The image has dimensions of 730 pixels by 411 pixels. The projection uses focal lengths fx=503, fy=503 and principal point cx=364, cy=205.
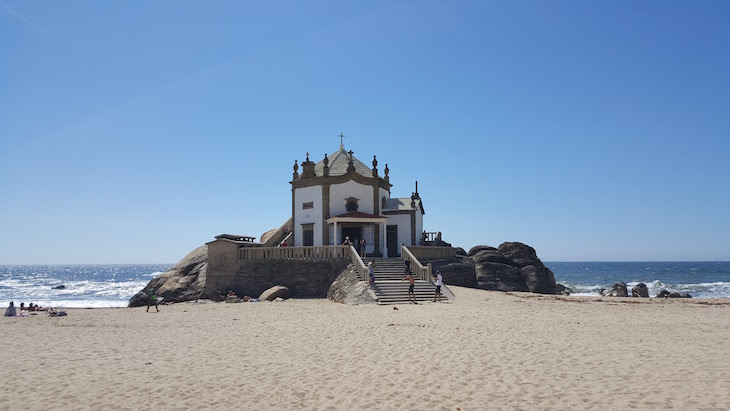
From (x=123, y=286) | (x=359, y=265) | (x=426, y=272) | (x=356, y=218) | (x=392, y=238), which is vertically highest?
(x=356, y=218)

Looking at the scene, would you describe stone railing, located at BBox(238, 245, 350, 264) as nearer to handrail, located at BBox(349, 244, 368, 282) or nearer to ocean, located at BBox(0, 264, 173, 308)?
handrail, located at BBox(349, 244, 368, 282)

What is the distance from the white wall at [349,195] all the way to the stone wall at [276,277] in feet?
16.5

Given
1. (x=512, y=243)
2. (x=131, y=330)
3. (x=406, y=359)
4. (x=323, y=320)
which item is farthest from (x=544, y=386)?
(x=512, y=243)

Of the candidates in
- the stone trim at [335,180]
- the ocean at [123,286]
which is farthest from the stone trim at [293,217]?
the ocean at [123,286]

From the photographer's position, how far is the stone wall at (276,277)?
2772cm

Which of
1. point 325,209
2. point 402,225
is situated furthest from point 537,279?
point 325,209

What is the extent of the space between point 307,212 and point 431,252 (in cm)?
850

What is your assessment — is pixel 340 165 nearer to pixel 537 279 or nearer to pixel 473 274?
pixel 473 274

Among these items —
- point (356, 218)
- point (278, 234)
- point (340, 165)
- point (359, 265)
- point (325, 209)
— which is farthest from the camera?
point (278, 234)

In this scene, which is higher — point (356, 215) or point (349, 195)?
point (349, 195)

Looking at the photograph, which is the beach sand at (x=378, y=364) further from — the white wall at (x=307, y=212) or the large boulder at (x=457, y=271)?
the white wall at (x=307, y=212)

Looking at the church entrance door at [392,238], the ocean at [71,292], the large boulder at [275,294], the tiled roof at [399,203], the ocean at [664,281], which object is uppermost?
the tiled roof at [399,203]

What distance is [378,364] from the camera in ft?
34.2

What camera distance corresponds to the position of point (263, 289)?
29109 mm
